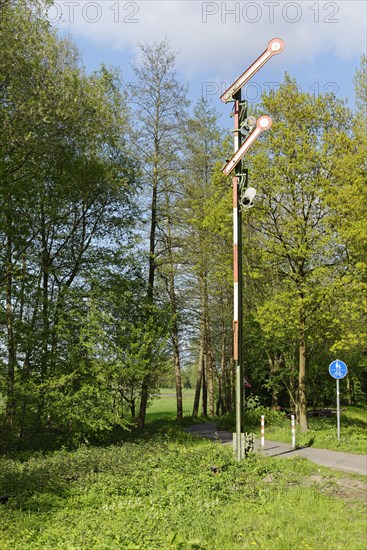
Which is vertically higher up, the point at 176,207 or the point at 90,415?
the point at 176,207

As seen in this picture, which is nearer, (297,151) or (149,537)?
(149,537)

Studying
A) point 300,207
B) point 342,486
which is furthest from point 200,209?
point 342,486

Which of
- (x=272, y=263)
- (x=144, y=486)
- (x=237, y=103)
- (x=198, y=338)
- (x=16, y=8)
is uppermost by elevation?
(x=16, y=8)

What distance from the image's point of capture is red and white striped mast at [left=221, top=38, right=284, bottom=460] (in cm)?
1115

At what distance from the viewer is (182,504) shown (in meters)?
7.82

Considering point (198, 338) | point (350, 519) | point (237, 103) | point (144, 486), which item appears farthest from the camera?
point (198, 338)

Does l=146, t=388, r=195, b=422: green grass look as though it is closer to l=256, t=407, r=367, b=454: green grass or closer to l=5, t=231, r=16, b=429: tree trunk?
l=256, t=407, r=367, b=454: green grass

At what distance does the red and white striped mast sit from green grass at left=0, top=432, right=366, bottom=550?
1435 mm

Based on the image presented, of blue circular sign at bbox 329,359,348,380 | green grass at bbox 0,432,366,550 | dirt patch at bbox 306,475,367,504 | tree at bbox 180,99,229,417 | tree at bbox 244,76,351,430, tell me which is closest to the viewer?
green grass at bbox 0,432,366,550

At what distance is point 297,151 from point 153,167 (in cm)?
728

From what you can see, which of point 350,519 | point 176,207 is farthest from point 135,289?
point 350,519

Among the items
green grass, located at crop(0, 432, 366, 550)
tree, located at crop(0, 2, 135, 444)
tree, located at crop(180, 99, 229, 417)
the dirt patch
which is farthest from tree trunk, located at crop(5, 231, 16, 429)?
the dirt patch

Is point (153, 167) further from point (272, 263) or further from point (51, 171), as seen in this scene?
point (272, 263)

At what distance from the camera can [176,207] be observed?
2388 centimetres
